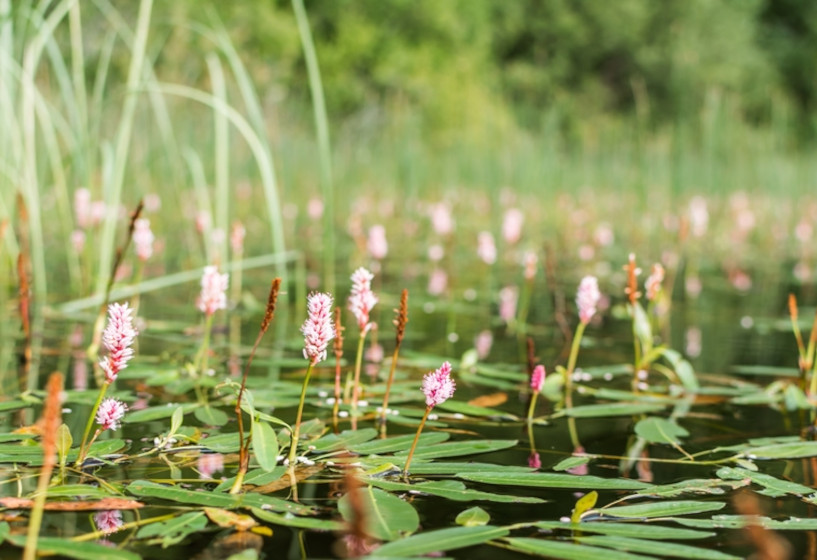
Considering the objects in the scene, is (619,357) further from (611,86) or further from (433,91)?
(611,86)

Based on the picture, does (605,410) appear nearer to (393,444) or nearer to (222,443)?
(393,444)

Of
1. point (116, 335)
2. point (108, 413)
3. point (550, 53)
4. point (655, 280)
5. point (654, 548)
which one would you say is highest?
point (550, 53)

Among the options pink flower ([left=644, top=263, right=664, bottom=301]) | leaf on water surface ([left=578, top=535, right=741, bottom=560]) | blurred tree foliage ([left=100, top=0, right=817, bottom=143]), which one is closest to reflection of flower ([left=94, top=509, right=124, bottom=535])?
leaf on water surface ([left=578, top=535, right=741, bottom=560])

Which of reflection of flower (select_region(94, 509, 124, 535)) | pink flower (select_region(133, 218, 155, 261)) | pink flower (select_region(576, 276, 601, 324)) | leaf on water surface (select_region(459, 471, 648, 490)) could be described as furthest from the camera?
pink flower (select_region(133, 218, 155, 261))

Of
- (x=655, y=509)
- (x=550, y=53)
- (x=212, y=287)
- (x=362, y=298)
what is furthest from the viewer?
(x=550, y=53)

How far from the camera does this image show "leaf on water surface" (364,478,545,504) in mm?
1190

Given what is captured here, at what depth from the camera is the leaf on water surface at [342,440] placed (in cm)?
141

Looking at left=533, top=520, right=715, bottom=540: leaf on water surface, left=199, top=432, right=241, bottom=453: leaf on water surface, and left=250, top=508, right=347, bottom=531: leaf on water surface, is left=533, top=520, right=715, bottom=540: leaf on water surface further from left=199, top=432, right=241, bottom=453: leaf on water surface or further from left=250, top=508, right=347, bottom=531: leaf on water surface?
left=199, top=432, right=241, bottom=453: leaf on water surface

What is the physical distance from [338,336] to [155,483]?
403mm

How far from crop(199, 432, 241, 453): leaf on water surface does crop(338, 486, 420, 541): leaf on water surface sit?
1.02 ft

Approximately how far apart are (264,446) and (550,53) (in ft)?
118

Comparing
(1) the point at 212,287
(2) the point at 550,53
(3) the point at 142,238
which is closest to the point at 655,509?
(1) the point at 212,287

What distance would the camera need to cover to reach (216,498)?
1120 mm

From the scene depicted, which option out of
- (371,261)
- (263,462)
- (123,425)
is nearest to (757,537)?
(263,462)
